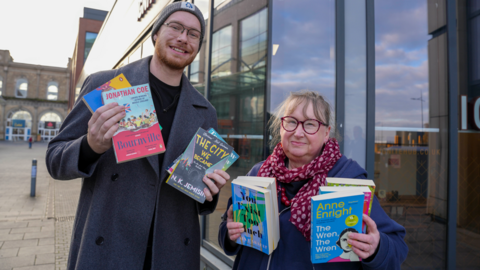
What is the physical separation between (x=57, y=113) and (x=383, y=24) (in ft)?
213

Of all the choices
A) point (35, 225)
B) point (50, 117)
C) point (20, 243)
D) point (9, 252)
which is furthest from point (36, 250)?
point (50, 117)

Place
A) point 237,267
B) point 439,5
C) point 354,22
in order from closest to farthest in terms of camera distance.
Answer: point 237,267, point 354,22, point 439,5

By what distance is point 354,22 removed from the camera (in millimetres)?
2873

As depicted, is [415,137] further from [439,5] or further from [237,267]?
[237,267]

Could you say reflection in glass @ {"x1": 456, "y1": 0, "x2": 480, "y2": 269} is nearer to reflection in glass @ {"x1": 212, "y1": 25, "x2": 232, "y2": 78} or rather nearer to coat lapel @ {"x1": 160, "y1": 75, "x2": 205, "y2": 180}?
reflection in glass @ {"x1": 212, "y1": 25, "x2": 232, "y2": 78}

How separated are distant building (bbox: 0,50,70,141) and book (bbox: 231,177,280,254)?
203 ft

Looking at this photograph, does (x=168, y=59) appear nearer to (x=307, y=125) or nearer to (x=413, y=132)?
(x=307, y=125)

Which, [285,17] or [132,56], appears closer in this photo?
[285,17]

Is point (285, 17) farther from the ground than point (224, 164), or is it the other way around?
point (285, 17)

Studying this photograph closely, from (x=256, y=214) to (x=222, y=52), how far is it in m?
3.14

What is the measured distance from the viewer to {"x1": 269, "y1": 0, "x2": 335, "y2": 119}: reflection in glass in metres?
2.98

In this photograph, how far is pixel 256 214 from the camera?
1.40m

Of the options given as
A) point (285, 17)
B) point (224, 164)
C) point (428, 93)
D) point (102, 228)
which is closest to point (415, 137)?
point (428, 93)

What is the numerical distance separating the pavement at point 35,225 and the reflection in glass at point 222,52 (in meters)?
3.66
